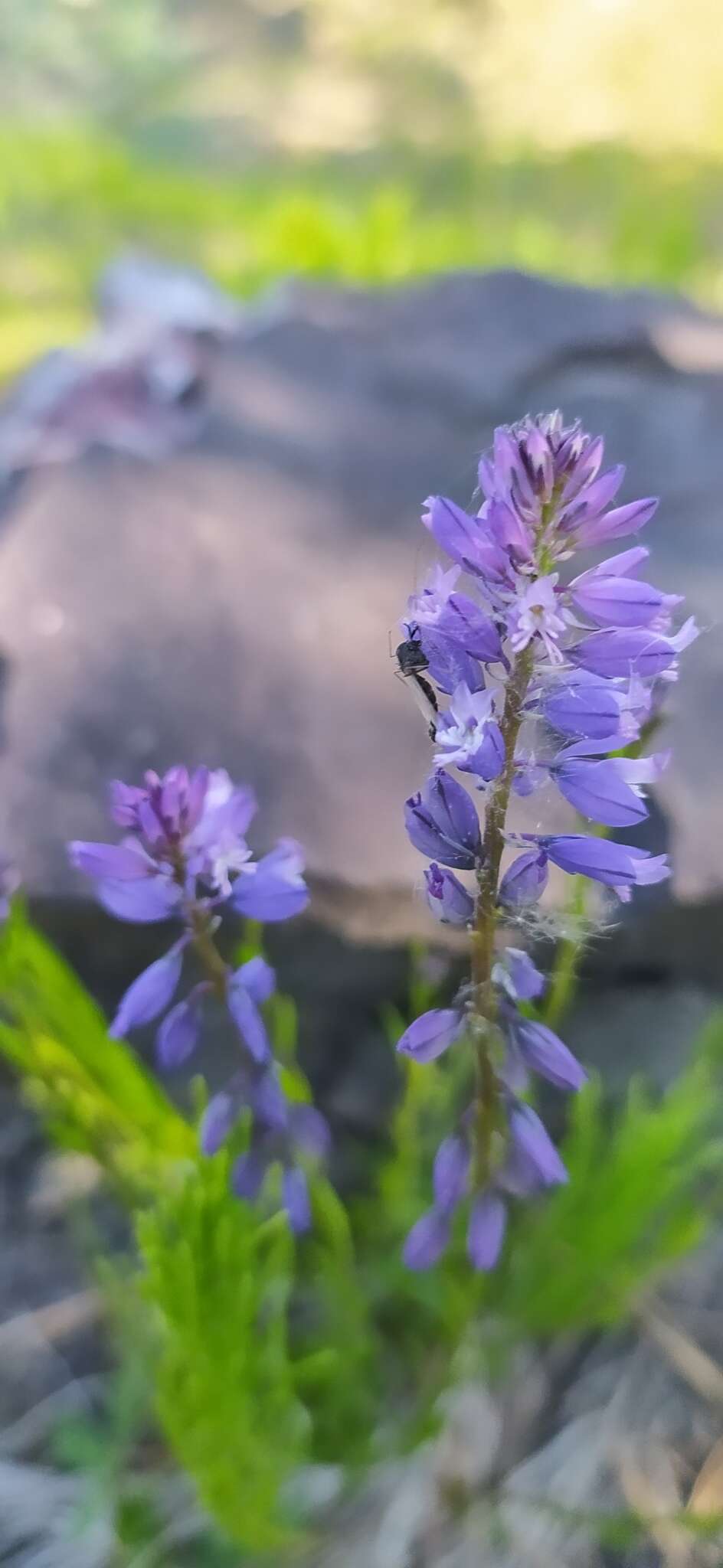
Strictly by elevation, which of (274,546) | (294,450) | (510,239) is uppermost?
(510,239)

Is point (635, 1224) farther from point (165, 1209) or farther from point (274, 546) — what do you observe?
point (274, 546)

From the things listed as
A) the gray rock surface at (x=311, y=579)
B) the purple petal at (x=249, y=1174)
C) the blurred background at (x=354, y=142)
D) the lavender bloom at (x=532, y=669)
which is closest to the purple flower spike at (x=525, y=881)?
the lavender bloom at (x=532, y=669)

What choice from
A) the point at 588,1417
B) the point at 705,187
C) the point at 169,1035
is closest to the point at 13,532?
the point at 169,1035

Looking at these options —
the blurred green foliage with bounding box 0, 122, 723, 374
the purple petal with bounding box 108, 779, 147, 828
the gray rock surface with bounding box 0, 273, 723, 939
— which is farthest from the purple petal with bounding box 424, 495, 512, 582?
the blurred green foliage with bounding box 0, 122, 723, 374

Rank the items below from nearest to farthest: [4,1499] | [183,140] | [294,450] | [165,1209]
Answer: [165,1209] < [4,1499] < [294,450] < [183,140]

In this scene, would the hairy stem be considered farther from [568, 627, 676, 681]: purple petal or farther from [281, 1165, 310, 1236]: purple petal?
[281, 1165, 310, 1236]: purple petal

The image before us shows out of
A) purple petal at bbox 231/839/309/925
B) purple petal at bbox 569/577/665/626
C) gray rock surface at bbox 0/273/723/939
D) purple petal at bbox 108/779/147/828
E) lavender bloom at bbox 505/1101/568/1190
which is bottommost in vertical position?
lavender bloom at bbox 505/1101/568/1190
